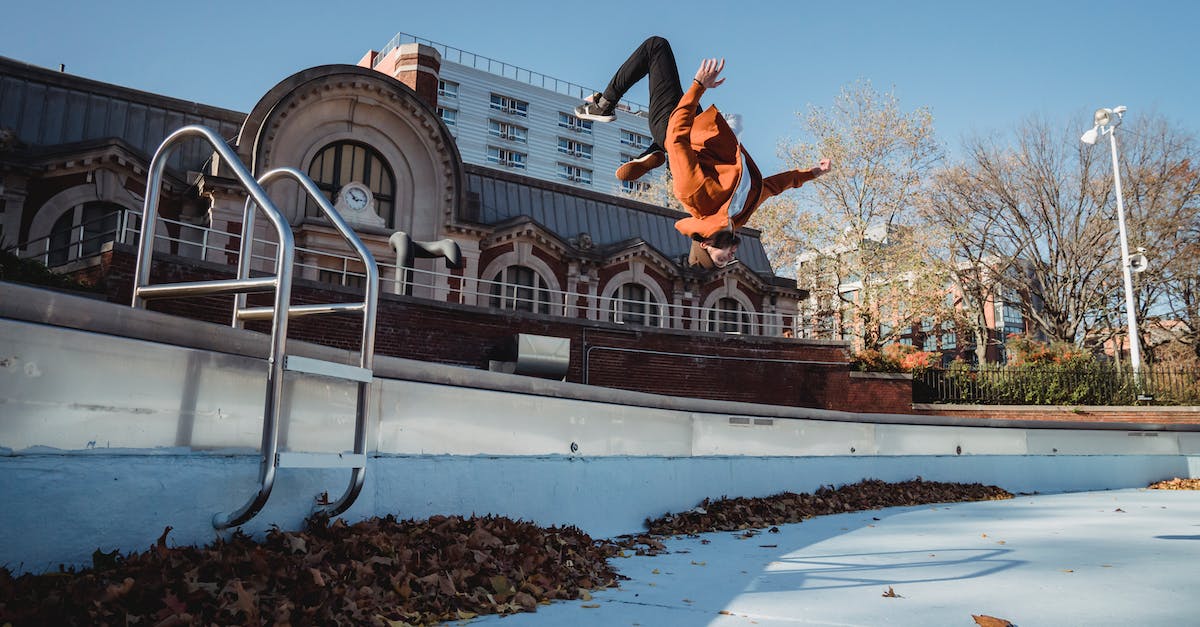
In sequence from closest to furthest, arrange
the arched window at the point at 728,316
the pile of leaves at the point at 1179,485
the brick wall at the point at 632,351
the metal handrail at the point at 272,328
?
the metal handrail at the point at 272,328, the pile of leaves at the point at 1179,485, the brick wall at the point at 632,351, the arched window at the point at 728,316

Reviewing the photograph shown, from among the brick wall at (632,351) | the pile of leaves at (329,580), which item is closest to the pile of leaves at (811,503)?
the pile of leaves at (329,580)

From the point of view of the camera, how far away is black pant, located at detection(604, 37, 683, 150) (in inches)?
245

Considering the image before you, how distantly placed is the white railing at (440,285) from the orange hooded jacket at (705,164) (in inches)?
437

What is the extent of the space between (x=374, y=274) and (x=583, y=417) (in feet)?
10.7

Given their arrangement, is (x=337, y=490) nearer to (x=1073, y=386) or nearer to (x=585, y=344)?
(x=585, y=344)

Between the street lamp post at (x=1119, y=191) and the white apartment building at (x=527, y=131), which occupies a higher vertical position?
the white apartment building at (x=527, y=131)

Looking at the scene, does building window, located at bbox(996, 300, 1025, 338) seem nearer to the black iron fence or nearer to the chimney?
the black iron fence

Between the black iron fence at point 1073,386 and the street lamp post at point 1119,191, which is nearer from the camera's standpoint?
the black iron fence at point 1073,386

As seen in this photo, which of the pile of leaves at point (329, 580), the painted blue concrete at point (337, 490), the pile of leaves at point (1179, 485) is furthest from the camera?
the pile of leaves at point (1179, 485)

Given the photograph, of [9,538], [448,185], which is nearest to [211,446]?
[9,538]

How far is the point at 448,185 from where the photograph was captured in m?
23.8

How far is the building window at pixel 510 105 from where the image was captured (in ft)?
224

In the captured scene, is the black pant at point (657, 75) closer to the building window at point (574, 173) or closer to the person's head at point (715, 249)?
the person's head at point (715, 249)

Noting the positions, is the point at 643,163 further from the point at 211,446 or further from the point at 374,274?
the point at 211,446
